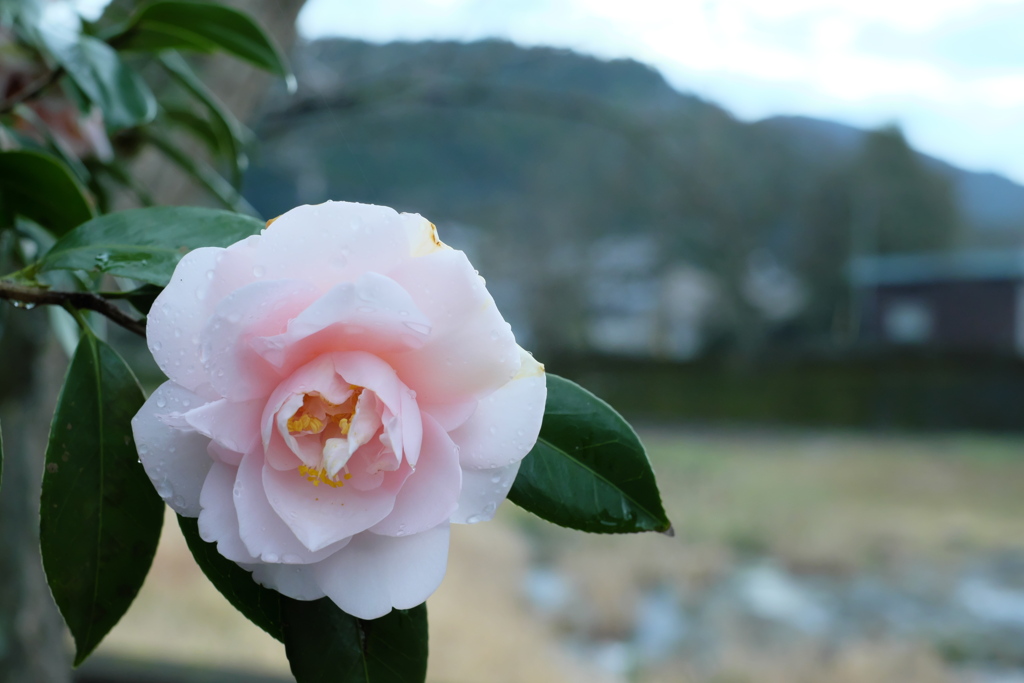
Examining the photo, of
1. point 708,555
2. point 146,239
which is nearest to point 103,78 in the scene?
point 146,239

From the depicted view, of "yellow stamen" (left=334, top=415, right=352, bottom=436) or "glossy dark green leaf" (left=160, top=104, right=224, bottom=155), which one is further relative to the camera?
"glossy dark green leaf" (left=160, top=104, right=224, bottom=155)

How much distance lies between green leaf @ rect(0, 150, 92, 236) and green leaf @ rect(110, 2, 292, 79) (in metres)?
0.13

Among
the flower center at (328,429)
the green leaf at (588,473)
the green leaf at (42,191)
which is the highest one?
the green leaf at (42,191)

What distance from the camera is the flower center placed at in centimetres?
17

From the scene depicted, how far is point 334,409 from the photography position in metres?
0.18

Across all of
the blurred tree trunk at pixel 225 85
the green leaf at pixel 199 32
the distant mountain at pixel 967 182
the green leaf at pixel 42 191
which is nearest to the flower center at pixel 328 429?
the green leaf at pixel 42 191

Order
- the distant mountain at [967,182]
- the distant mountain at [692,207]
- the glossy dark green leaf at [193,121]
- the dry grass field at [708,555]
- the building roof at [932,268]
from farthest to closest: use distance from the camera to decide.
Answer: the building roof at [932,268] → the distant mountain at [967,182] → the distant mountain at [692,207] → the dry grass field at [708,555] → the glossy dark green leaf at [193,121]

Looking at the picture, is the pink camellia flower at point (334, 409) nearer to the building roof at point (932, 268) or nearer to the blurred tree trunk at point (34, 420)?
the blurred tree trunk at point (34, 420)

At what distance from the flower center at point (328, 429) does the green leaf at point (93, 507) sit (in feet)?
0.27

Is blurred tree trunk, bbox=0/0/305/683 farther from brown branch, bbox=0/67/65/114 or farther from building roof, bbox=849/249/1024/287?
building roof, bbox=849/249/1024/287

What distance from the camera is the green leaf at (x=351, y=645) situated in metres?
0.20

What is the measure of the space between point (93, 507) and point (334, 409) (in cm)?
10

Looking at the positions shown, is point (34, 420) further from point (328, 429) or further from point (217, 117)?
point (328, 429)

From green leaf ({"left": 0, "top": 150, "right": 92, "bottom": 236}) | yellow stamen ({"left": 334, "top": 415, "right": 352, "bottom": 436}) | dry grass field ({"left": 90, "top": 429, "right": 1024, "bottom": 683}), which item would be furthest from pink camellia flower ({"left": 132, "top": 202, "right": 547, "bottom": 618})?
dry grass field ({"left": 90, "top": 429, "right": 1024, "bottom": 683})
